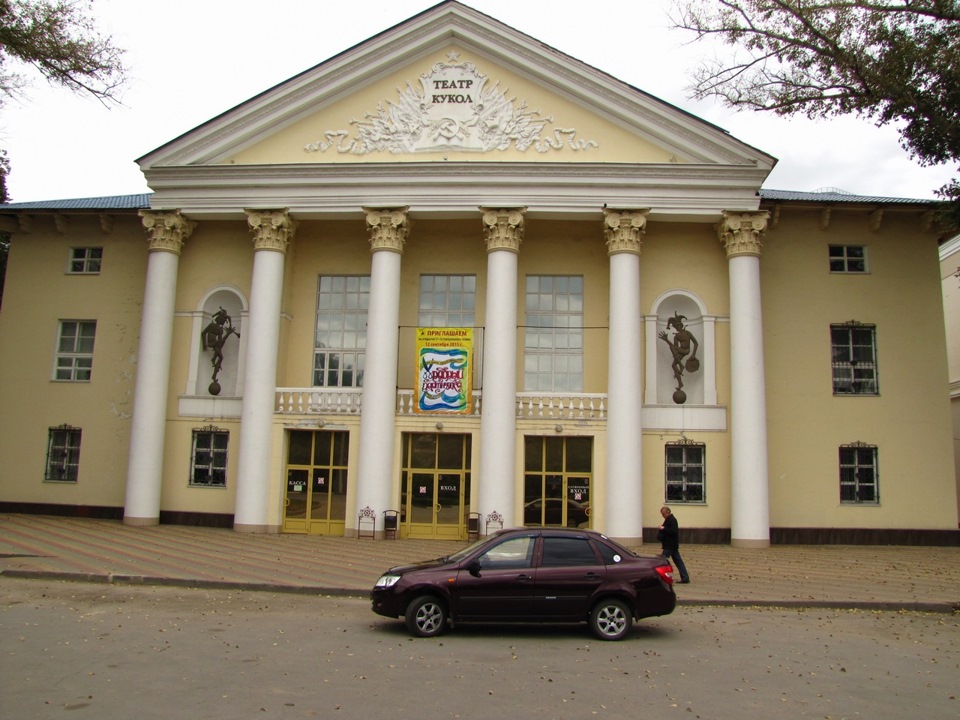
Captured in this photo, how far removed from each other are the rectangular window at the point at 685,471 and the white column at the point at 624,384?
1.35 metres

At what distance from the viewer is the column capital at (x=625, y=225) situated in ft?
77.9

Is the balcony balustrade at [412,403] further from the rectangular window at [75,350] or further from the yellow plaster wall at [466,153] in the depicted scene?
the rectangular window at [75,350]

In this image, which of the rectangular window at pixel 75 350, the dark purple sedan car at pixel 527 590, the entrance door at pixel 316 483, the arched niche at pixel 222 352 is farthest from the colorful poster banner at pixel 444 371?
the dark purple sedan car at pixel 527 590

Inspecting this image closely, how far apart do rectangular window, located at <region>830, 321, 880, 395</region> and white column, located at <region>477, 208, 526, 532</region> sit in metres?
9.93

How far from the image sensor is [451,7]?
80.5 feet

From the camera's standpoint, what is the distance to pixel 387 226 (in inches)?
955

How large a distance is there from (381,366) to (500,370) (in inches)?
134

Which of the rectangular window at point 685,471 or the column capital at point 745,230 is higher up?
the column capital at point 745,230

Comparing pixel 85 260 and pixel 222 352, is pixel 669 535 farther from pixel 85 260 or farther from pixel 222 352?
pixel 85 260

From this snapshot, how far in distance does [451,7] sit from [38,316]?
16742mm

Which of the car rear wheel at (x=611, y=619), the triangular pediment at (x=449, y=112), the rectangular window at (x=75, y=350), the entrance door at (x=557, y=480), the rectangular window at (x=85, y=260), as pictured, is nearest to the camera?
the car rear wheel at (x=611, y=619)

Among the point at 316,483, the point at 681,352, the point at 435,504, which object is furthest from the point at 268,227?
the point at 681,352

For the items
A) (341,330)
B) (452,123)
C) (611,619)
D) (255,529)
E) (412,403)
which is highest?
(452,123)

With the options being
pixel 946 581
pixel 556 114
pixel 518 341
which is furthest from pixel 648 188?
pixel 946 581
